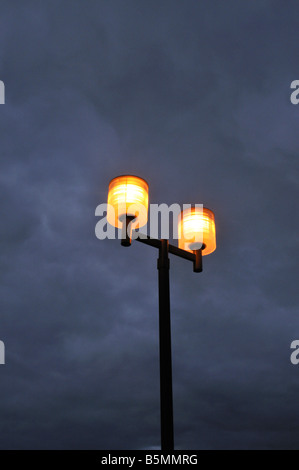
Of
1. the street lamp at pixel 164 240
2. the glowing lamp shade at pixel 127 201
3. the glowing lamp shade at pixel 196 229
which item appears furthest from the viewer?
the glowing lamp shade at pixel 196 229

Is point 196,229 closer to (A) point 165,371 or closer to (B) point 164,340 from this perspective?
(B) point 164,340

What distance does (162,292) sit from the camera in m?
6.31

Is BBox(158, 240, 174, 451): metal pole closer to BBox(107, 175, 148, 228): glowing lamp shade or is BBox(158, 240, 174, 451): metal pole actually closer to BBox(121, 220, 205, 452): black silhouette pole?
BBox(121, 220, 205, 452): black silhouette pole

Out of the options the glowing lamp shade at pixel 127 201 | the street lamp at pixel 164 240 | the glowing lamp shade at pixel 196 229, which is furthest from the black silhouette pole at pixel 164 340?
the glowing lamp shade at pixel 196 229

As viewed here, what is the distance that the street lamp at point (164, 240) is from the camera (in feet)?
19.1

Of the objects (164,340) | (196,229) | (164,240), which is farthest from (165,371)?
(196,229)

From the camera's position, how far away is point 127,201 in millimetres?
6395

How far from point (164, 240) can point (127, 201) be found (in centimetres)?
91

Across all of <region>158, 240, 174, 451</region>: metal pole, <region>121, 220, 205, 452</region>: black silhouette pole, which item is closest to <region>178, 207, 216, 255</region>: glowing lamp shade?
<region>121, 220, 205, 452</region>: black silhouette pole

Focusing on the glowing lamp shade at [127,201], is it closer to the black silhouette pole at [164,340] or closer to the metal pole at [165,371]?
the black silhouette pole at [164,340]

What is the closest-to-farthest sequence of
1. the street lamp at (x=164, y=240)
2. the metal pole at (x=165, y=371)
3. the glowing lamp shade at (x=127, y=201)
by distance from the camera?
the metal pole at (x=165, y=371) < the street lamp at (x=164, y=240) < the glowing lamp shade at (x=127, y=201)

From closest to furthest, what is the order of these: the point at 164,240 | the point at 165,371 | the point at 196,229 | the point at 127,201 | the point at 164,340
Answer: the point at 165,371 → the point at 164,340 → the point at 127,201 → the point at 164,240 → the point at 196,229
